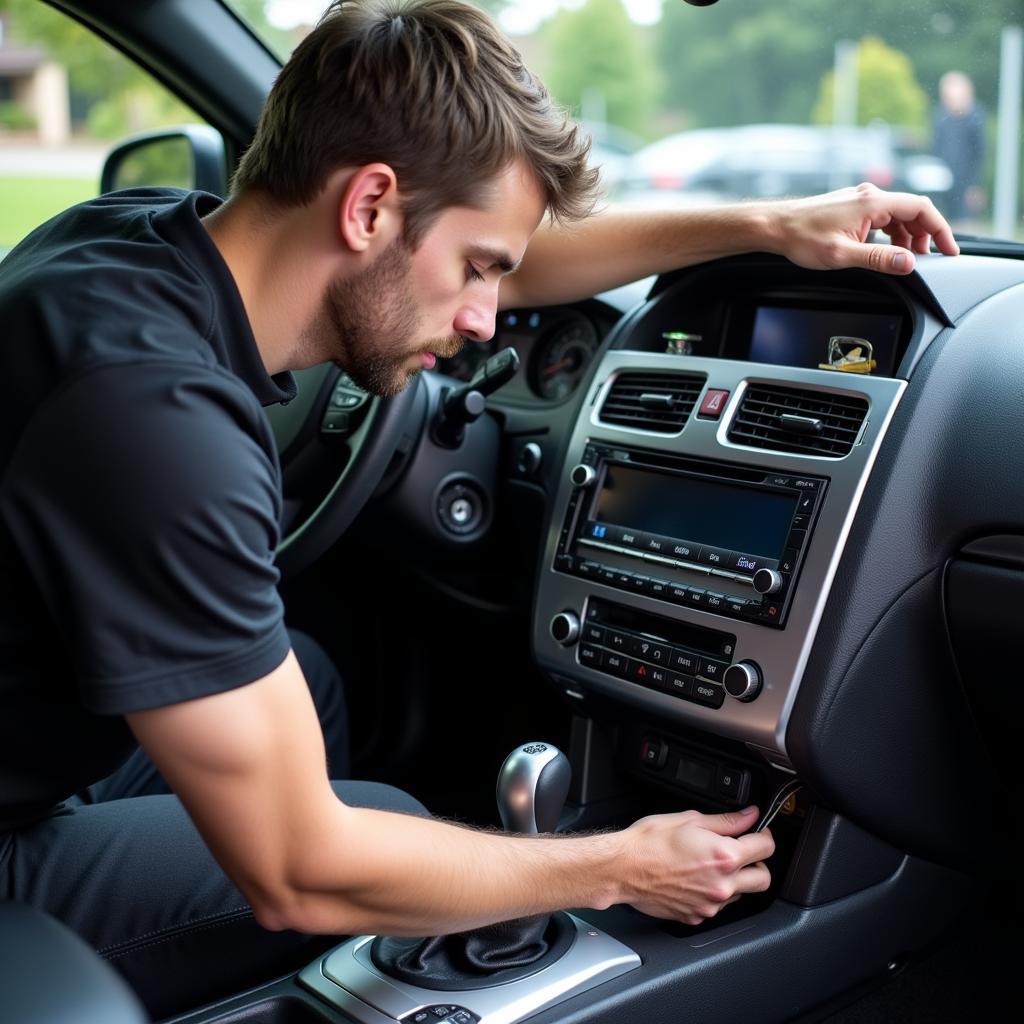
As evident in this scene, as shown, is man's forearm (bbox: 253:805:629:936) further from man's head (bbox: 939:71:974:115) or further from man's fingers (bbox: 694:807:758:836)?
man's head (bbox: 939:71:974:115)

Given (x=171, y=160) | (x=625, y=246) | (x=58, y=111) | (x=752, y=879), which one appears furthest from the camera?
(x=58, y=111)

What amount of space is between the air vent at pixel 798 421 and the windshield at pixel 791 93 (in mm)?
363

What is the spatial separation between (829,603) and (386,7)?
885mm

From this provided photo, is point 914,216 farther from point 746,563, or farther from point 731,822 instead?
point 731,822

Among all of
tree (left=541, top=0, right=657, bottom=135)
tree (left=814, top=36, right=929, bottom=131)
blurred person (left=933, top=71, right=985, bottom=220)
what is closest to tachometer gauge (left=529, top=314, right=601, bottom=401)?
blurred person (left=933, top=71, right=985, bottom=220)

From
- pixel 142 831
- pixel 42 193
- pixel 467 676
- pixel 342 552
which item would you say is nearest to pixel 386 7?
pixel 142 831

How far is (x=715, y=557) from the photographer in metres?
1.64

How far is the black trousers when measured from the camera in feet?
4.47

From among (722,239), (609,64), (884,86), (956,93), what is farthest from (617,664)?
(609,64)

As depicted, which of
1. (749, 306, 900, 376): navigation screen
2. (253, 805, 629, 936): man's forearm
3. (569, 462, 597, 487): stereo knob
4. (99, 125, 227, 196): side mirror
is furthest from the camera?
(99, 125, 227, 196): side mirror

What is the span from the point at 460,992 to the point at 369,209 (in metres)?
0.90

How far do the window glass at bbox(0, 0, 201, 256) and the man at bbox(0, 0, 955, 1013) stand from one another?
455mm

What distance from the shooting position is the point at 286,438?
2219mm

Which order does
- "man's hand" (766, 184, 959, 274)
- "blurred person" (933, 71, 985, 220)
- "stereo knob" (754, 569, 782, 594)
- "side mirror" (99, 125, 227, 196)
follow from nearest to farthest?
"stereo knob" (754, 569, 782, 594) → "man's hand" (766, 184, 959, 274) → "side mirror" (99, 125, 227, 196) → "blurred person" (933, 71, 985, 220)
